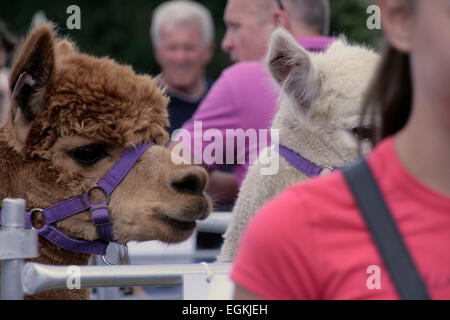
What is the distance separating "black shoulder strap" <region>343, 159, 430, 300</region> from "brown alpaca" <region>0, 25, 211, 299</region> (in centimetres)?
147

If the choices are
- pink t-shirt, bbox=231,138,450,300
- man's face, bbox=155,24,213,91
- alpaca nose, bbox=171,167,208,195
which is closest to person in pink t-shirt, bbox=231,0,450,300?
pink t-shirt, bbox=231,138,450,300

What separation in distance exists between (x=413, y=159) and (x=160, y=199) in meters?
1.53

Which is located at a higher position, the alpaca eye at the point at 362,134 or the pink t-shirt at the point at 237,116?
the pink t-shirt at the point at 237,116

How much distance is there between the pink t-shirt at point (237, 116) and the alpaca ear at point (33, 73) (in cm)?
90

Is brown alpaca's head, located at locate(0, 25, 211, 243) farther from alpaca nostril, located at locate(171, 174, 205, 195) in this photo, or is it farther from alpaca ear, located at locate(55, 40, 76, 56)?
alpaca ear, located at locate(55, 40, 76, 56)

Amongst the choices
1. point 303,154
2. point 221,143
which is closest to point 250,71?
point 221,143

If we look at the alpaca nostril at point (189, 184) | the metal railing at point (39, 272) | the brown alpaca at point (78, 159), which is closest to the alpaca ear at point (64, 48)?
the brown alpaca at point (78, 159)

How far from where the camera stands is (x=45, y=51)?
270 centimetres

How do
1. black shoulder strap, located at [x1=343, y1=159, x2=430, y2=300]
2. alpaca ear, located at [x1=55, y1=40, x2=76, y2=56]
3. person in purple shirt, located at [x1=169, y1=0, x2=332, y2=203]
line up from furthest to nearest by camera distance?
person in purple shirt, located at [x1=169, y1=0, x2=332, y2=203], alpaca ear, located at [x1=55, y1=40, x2=76, y2=56], black shoulder strap, located at [x1=343, y1=159, x2=430, y2=300]

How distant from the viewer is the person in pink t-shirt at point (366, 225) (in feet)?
3.98

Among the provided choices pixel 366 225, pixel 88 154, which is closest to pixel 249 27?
pixel 88 154

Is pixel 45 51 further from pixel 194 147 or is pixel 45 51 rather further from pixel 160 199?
pixel 194 147

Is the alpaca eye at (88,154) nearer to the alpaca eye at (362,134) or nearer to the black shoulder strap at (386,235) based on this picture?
the alpaca eye at (362,134)

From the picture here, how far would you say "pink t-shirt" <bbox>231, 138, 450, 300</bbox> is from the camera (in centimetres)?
121
